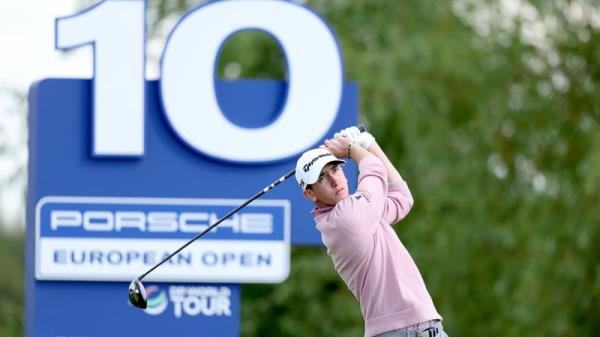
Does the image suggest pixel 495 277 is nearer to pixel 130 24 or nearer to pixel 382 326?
pixel 130 24

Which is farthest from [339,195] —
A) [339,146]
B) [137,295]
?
[137,295]

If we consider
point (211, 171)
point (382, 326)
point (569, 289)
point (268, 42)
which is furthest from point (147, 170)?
point (268, 42)

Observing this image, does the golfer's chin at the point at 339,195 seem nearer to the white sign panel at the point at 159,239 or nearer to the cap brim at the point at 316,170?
the cap brim at the point at 316,170

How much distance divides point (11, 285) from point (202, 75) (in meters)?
25.9

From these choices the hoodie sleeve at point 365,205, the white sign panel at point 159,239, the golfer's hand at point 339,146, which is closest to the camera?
the hoodie sleeve at point 365,205

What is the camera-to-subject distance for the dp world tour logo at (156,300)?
941 centimetres

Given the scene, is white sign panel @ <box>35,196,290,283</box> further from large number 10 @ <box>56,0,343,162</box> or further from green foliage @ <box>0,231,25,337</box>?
green foliage @ <box>0,231,25,337</box>

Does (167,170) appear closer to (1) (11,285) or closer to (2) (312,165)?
(2) (312,165)

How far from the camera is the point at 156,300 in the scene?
371 inches

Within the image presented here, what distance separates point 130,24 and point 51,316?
187cm

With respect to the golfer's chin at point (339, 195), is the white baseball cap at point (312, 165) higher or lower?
higher

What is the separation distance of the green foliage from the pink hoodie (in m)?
12.9

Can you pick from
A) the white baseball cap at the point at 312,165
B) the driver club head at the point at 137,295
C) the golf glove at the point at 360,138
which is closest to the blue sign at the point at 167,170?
the driver club head at the point at 137,295

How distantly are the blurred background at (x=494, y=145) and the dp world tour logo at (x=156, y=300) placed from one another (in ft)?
15.3
